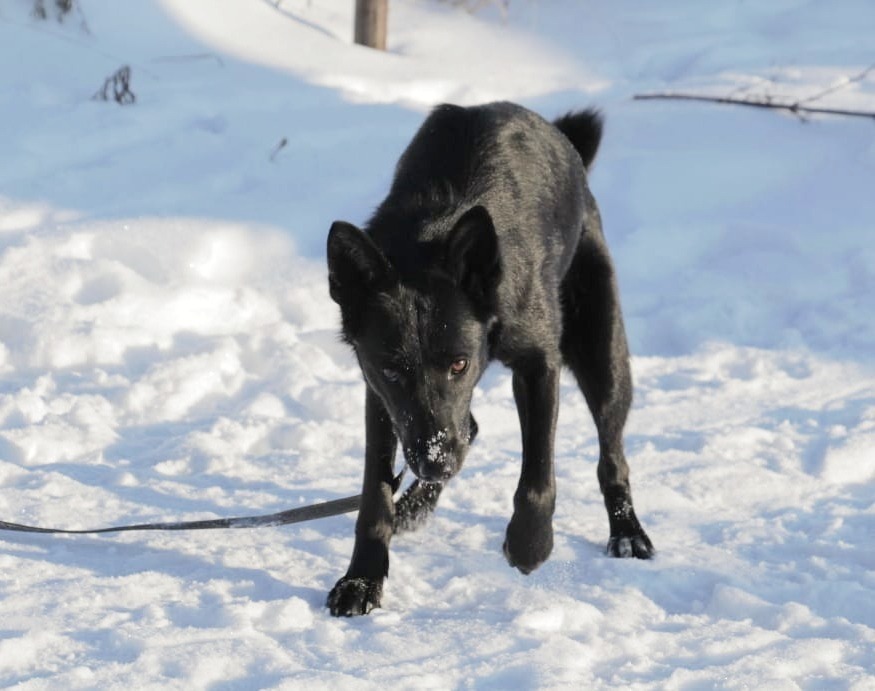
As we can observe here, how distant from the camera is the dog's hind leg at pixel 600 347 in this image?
4.59 meters

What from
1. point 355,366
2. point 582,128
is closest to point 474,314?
point 582,128

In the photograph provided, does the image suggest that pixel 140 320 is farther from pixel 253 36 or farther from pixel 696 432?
pixel 253 36

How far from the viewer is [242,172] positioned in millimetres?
8047

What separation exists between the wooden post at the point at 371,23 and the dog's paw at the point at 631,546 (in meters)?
6.41

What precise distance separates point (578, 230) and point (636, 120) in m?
4.38

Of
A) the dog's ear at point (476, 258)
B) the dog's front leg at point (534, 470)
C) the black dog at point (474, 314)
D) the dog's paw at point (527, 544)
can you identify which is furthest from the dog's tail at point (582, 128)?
the dog's paw at point (527, 544)

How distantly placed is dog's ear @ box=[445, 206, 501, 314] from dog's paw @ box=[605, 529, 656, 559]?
38.5 inches

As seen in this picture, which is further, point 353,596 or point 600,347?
point 600,347

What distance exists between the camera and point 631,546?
13.8 ft

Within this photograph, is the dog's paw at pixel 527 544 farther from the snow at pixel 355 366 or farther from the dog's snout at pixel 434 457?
the dog's snout at pixel 434 457

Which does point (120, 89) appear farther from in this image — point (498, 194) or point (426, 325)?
point (426, 325)

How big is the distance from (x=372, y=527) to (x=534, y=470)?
0.54 meters

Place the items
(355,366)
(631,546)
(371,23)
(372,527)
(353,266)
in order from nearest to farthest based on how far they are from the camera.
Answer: (353,266), (372,527), (631,546), (355,366), (371,23)

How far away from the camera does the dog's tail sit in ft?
16.9
